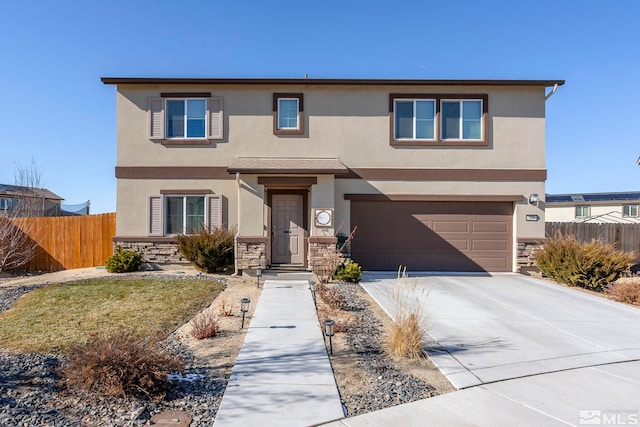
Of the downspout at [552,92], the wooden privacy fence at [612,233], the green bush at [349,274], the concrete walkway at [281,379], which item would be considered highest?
the downspout at [552,92]

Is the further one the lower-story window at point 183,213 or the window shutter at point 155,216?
the lower-story window at point 183,213

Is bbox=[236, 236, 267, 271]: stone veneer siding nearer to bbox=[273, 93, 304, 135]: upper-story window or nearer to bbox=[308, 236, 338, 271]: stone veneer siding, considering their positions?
bbox=[308, 236, 338, 271]: stone veneer siding

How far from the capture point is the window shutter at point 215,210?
11.7 metres

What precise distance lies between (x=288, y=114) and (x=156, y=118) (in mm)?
4386

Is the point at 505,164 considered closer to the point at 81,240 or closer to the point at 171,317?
the point at 171,317

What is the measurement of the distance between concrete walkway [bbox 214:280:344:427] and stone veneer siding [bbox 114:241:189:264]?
608 cm

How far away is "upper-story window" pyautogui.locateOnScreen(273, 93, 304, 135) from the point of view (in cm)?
1184

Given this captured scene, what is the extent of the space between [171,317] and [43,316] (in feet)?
8.52

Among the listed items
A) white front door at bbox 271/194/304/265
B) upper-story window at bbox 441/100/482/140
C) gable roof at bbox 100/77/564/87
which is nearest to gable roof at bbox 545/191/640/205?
gable roof at bbox 100/77/564/87

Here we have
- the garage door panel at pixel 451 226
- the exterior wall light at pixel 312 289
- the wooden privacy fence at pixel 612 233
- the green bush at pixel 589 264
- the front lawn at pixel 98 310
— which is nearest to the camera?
the front lawn at pixel 98 310

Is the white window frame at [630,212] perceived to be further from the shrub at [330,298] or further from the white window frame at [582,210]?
the shrub at [330,298]

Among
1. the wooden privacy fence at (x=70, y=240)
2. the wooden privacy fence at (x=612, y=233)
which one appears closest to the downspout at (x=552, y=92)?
the wooden privacy fence at (x=612, y=233)

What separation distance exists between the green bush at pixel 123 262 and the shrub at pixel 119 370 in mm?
7833

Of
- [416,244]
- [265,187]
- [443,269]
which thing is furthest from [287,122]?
[443,269]
